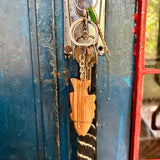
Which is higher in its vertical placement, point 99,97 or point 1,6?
point 1,6

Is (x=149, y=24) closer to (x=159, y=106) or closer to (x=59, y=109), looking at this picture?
(x=159, y=106)

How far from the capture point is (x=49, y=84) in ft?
1.89

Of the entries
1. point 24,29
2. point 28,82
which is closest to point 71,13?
point 24,29

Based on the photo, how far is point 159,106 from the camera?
624 mm

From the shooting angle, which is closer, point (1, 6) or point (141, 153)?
point (1, 6)

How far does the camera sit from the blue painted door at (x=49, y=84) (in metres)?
0.54

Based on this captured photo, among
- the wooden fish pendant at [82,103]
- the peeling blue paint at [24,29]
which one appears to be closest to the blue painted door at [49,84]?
the peeling blue paint at [24,29]

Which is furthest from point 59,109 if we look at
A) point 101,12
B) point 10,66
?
point 101,12

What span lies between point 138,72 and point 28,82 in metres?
0.46

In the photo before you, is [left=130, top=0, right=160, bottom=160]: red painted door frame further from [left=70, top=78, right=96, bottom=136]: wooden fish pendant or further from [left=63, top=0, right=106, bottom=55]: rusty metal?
[left=70, top=78, right=96, bottom=136]: wooden fish pendant

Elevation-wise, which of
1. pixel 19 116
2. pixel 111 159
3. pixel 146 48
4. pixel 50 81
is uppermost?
pixel 146 48

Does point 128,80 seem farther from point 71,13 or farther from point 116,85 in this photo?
point 71,13

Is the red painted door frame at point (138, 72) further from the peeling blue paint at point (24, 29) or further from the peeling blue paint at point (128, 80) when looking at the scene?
the peeling blue paint at point (24, 29)

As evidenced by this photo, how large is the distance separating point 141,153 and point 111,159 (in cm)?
14
